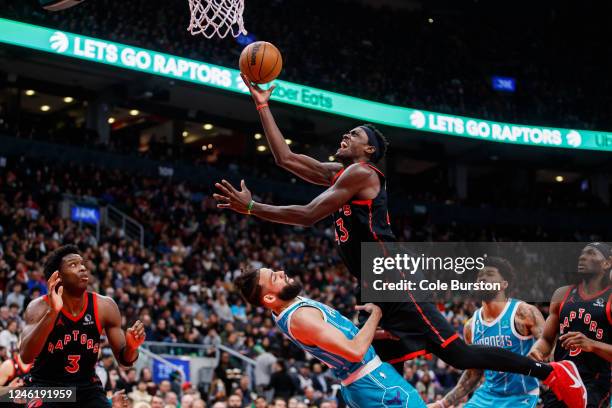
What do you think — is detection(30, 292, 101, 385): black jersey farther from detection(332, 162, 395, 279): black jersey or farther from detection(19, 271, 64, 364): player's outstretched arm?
detection(332, 162, 395, 279): black jersey

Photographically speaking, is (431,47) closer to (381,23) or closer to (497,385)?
(381,23)

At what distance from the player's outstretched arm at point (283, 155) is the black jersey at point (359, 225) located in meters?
0.66

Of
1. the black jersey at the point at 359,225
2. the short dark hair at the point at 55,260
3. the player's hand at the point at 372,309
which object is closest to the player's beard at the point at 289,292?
the player's hand at the point at 372,309

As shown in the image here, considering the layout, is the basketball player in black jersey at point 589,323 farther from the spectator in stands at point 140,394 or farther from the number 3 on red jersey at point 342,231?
the spectator in stands at point 140,394

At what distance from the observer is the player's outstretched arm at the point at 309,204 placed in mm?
5898

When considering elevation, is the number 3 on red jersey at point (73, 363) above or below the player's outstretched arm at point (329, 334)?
below

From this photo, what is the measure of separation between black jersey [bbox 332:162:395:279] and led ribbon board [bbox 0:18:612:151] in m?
17.9

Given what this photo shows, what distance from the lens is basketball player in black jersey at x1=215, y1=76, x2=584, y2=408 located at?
5.95 meters

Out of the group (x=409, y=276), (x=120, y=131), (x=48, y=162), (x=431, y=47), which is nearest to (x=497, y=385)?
(x=409, y=276)

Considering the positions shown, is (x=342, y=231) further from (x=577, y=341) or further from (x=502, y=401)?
(x=502, y=401)

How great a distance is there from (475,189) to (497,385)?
105 feet

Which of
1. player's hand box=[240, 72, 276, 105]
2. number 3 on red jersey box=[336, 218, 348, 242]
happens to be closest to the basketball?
player's hand box=[240, 72, 276, 105]

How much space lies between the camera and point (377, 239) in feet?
19.9

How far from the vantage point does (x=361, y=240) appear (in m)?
6.09
